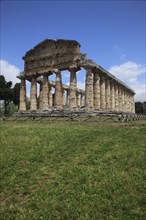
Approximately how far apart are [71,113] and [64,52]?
13.5 meters

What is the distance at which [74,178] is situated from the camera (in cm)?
1009

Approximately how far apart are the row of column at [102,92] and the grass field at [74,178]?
83.9 ft

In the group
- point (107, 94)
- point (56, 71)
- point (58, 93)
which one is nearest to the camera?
point (58, 93)

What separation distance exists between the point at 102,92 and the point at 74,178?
39.8m

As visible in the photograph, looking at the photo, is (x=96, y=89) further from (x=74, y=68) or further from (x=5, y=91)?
(x=5, y=91)

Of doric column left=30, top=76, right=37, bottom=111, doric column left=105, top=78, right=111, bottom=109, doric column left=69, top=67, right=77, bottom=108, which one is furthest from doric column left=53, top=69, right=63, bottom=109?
doric column left=105, top=78, right=111, bottom=109

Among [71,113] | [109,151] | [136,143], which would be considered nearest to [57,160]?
[109,151]

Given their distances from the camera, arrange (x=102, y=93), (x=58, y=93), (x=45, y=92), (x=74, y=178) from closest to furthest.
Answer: (x=74, y=178)
(x=58, y=93)
(x=45, y=92)
(x=102, y=93)

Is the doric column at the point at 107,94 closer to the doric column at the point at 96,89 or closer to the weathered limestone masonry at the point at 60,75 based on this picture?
the weathered limestone masonry at the point at 60,75

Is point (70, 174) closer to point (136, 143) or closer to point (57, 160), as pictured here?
point (57, 160)

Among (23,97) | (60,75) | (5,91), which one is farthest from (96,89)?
(5,91)

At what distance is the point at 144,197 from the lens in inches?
316

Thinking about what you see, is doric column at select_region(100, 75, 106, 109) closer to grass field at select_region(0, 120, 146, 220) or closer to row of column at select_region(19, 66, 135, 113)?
row of column at select_region(19, 66, 135, 113)

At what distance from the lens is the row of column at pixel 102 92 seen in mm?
41750
